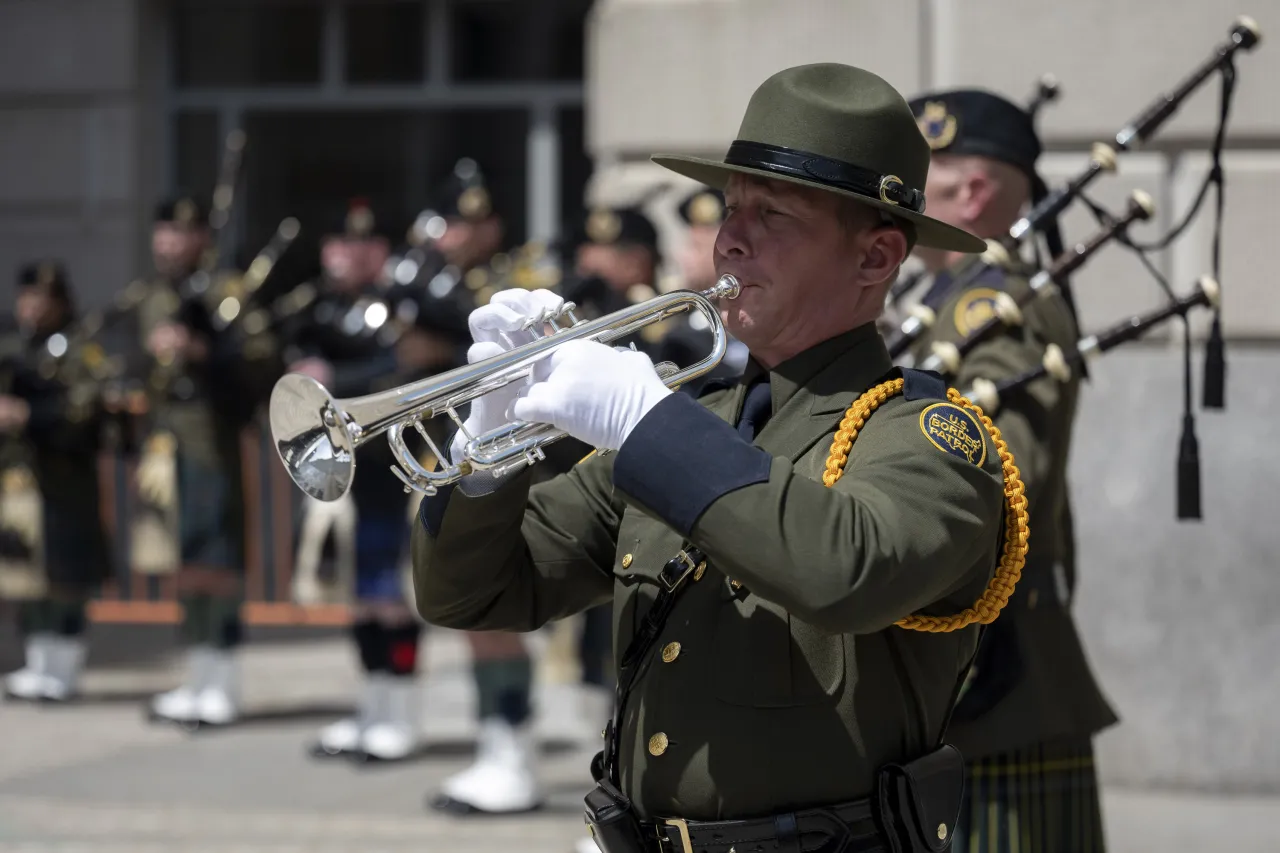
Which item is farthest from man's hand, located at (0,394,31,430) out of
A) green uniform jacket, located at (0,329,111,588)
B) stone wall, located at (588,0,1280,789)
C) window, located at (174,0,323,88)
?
window, located at (174,0,323,88)

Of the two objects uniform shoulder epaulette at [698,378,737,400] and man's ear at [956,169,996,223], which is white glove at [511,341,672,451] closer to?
uniform shoulder epaulette at [698,378,737,400]

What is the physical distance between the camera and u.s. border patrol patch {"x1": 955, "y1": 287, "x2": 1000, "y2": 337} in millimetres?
3463

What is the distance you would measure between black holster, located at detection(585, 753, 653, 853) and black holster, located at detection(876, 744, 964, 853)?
1.11 ft

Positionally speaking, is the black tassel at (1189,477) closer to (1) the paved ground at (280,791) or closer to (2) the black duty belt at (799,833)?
(2) the black duty belt at (799,833)

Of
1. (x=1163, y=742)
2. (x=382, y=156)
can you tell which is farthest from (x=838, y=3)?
(x=382, y=156)

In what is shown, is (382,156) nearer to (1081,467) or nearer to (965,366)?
(1081,467)

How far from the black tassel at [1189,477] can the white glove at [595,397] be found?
1998 mm

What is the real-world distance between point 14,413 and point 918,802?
22.2 ft

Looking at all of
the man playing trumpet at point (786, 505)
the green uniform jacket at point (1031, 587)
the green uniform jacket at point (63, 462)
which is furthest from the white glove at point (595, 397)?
the green uniform jacket at point (63, 462)

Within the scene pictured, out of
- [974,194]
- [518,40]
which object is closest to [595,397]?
[974,194]

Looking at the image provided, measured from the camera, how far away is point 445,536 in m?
2.32

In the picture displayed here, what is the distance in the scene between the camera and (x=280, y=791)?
20.2 feet

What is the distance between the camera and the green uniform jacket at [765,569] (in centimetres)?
195

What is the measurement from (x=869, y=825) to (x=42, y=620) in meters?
6.65
